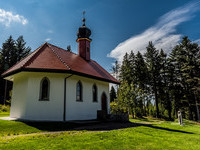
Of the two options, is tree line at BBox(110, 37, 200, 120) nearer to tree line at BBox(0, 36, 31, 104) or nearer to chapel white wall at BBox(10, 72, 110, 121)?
chapel white wall at BBox(10, 72, 110, 121)

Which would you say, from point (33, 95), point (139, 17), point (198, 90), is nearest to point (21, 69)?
point (33, 95)

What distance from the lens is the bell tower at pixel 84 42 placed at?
1770cm

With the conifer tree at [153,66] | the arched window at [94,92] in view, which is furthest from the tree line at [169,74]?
the arched window at [94,92]

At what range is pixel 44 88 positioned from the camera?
10.9m

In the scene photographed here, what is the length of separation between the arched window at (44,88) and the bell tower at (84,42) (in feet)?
24.7

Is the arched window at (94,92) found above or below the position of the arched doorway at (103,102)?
above

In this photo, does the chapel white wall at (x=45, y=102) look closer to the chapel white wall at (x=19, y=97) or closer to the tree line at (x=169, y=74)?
the chapel white wall at (x=19, y=97)

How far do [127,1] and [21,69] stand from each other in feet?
29.7

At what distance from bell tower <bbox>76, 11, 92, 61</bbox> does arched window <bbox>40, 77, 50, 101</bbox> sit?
24.7 feet

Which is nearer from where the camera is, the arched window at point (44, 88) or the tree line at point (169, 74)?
the arched window at point (44, 88)

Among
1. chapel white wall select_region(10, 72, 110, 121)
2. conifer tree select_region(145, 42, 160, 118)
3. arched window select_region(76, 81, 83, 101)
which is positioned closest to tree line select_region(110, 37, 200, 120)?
conifer tree select_region(145, 42, 160, 118)

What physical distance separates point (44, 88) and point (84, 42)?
29.2 feet

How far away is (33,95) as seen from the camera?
10.5 m

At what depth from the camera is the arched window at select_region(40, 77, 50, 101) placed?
1072cm
